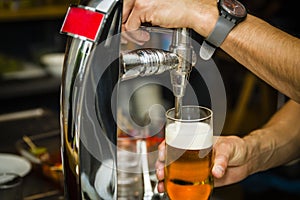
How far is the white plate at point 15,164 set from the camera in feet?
4.00

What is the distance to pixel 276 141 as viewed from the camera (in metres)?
1.17

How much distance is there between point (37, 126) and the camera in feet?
5.34

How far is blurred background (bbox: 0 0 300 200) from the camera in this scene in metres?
2.69

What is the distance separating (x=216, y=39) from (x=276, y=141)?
444 millimetres

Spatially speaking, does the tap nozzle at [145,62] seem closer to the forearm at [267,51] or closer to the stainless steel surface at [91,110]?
the stainless steel surface at [91,110]

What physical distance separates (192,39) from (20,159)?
2.12 ft

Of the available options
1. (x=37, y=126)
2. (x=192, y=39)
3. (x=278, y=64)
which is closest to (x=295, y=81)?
(x=278, y=64)

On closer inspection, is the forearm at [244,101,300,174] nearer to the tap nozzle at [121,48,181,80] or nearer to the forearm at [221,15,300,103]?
the forearm at [221,15,300,103]

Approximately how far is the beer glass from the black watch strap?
0.09 meters

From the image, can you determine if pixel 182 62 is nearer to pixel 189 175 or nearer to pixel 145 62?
pixel 145 62

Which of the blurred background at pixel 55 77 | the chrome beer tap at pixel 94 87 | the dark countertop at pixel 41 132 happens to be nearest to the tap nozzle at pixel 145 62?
the chrome beer tap at pixel 94 87

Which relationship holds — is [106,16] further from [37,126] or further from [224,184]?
[37,126]

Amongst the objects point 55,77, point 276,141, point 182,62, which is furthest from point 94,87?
point 55,77

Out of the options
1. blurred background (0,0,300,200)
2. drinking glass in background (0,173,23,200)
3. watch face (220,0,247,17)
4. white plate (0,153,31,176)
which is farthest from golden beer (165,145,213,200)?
blurred background (0,0,300,200)
